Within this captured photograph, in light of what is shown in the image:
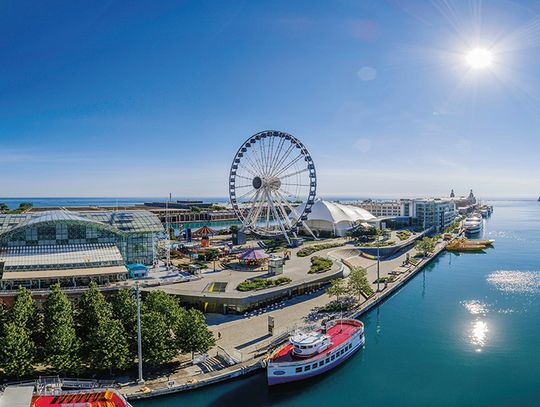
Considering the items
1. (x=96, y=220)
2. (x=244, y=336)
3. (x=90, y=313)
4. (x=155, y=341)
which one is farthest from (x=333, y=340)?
(x=96, y=220)

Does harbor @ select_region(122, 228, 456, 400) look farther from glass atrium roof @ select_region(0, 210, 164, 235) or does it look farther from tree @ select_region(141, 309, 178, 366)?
glass atrium roof @ select_region(0, 210, 164, 235)

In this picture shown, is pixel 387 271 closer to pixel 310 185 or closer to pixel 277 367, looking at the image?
pixel 310 185

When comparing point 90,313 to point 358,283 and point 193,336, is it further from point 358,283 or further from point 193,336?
point 358,283

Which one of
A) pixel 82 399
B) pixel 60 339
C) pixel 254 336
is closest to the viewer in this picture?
pixel 82 399

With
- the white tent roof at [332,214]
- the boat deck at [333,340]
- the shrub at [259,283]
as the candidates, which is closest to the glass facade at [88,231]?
the shrub at [259,283]

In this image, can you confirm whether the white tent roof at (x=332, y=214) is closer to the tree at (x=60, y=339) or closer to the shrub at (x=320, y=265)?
the shrub at (x=320, y=265)

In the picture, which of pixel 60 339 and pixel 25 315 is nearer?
pixel 60 339

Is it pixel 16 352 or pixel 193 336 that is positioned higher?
pixel 16 352

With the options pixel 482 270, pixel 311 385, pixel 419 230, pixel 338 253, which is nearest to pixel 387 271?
pixel 338 253

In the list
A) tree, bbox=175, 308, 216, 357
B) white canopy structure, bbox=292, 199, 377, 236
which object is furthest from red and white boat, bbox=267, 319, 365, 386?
white canopy structure, bbox=292, 199, 377, 236
